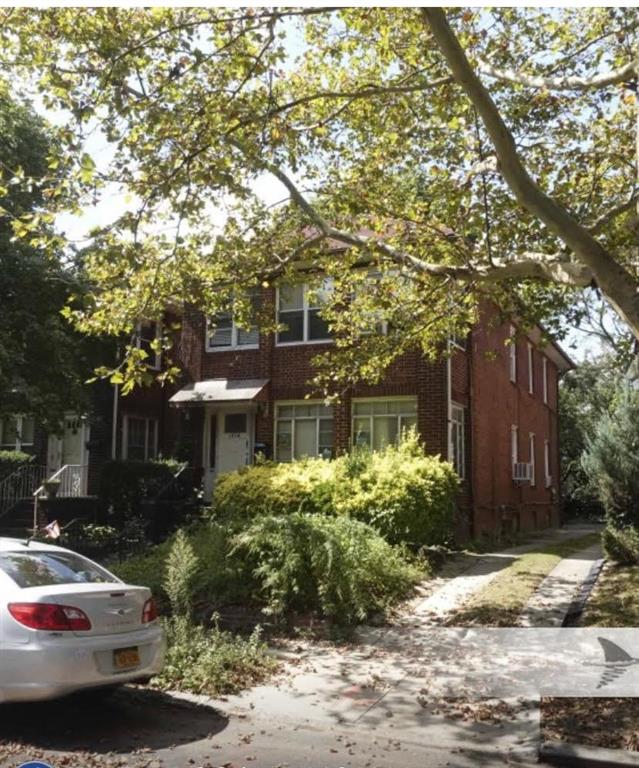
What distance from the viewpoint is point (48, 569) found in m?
6.78

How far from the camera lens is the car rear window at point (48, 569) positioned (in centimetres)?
647

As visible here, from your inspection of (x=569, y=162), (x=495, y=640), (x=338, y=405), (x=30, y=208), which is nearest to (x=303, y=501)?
(x=338, y=405)

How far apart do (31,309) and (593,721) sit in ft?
46.9

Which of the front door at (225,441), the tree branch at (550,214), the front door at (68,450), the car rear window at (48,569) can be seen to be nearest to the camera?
the car rear window at (48,569)

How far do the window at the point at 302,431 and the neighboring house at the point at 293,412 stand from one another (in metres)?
0.02

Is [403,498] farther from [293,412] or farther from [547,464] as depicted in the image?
[547,464]

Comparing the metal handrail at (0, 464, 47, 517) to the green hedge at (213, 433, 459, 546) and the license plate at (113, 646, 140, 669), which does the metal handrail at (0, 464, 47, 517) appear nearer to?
the green hedge at (213, 433, 459, 546)

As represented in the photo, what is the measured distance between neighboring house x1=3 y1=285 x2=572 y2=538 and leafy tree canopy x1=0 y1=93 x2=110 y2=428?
2.21 m

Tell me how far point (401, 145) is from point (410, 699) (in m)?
7.71

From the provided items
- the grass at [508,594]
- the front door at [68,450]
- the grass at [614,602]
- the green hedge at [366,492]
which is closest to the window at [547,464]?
the grass at [508,594]

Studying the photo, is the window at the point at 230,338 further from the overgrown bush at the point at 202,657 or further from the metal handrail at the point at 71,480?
the overgrown bush at the point at 202,657

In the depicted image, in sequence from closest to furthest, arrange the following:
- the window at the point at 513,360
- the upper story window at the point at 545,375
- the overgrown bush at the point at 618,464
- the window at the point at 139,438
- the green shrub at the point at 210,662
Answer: the green shrub at the point at 210,662 < the overgrown bush at the point at 618,464 < the window at the point at 139,438 < the window at the point at 513,360 < the upper story window at the point at 545,375

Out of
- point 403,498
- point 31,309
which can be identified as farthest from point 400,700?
point 31,309

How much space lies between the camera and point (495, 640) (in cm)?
884
